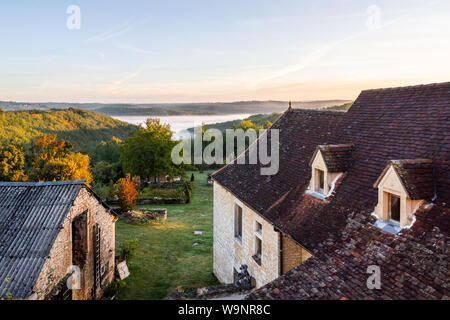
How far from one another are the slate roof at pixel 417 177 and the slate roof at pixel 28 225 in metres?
10.1

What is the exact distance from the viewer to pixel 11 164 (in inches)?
1599

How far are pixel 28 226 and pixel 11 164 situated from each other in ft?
112

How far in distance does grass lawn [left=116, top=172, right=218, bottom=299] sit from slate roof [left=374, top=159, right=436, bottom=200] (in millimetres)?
12844

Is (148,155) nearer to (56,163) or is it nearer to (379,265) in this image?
(56,163)

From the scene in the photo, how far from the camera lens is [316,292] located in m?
7.02

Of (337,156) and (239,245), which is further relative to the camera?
(239,245)

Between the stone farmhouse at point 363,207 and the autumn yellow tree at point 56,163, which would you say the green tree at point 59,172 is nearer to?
the autumn yellow tree at point 56,163

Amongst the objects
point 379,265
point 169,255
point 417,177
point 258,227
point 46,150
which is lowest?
point 169,255

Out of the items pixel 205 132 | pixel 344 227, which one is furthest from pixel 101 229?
pixel 205 132

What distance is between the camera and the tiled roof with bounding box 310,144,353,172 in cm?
996

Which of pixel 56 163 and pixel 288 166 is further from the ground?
pixel 288 166

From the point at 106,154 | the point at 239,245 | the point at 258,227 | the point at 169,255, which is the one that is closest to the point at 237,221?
the point at 239,245

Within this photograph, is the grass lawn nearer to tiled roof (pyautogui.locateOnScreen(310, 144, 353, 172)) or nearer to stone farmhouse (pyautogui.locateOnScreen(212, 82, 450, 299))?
stone farmhouse (pyautogui.locateOnScreen(212, 82, 450, 299))

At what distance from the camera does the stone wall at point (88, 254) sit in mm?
10938
